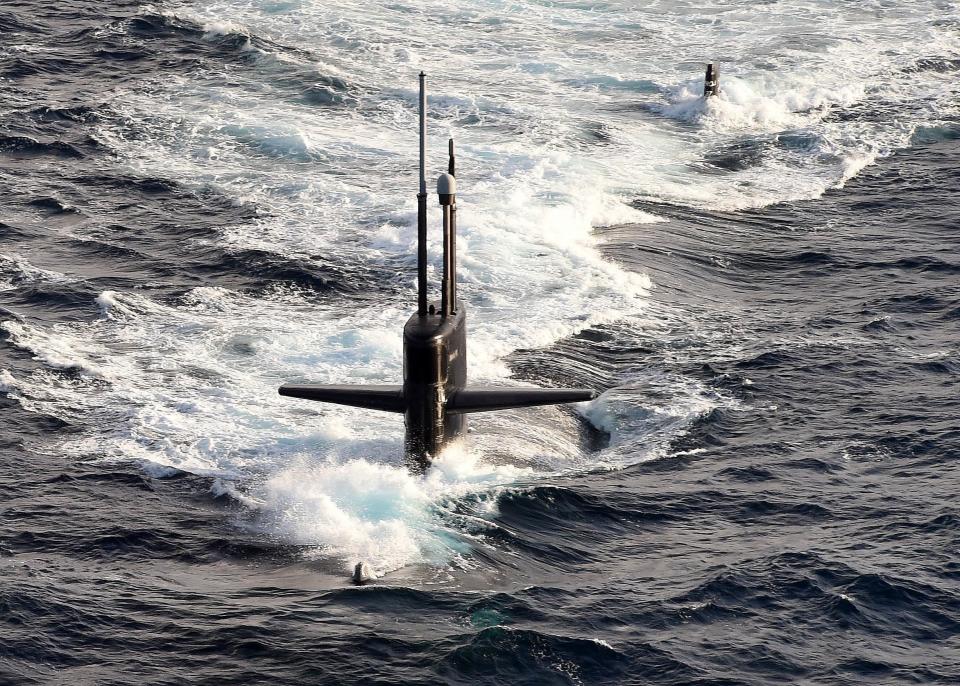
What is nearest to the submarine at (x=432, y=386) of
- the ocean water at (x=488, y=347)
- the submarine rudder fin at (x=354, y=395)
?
the submarine rudder fin at (x=354, y=395)

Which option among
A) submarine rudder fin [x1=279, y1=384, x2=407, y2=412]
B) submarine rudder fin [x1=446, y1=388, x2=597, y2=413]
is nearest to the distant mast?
submarine rudder fin [x1=446, y1=388, x2=597, y2=413]

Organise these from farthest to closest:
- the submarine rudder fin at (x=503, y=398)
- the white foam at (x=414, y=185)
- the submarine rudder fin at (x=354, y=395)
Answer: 1. the white foam at (x=414, y=185)
2. the submarine rudder fin at (x=354, y=395)
3. the submarine rudder fin at (x=503, y=398)

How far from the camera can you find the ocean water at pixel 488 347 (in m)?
22.6

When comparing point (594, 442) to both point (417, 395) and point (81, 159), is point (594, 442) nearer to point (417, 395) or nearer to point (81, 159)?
point (417, 395)

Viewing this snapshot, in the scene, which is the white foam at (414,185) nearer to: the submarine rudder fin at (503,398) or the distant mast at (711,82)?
the distant mast at (711,82)

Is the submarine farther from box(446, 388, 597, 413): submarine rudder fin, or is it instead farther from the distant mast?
the distant mast

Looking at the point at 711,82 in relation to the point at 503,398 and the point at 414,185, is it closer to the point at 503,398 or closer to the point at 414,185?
the point at 414,185

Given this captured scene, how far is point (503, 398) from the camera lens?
82.0ft

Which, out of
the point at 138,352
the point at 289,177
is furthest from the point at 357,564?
the point at 289,177

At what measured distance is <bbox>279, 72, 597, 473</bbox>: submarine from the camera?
24609 millimetres

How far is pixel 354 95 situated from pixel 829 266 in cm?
1939

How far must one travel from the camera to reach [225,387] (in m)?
31.6

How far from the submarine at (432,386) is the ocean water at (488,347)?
4.56ft

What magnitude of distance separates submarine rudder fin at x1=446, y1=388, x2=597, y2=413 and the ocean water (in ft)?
6.20
